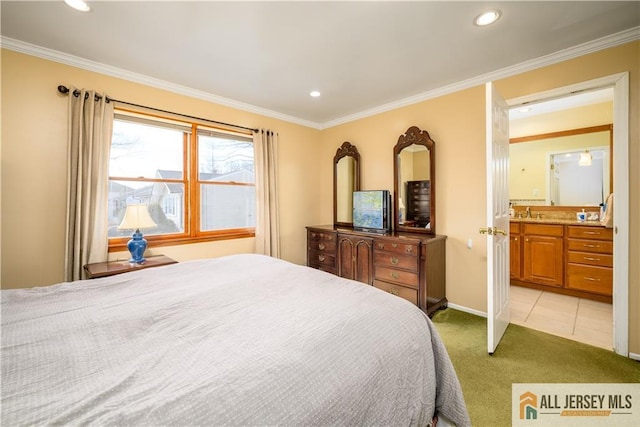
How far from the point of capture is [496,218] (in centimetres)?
232

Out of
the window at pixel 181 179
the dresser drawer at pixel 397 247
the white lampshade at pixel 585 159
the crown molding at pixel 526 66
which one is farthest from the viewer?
the white lampshade at pixel 585 159

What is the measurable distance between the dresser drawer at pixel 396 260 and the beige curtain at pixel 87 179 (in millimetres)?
2865

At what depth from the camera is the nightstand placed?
225 cm

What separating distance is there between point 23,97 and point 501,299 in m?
4.57

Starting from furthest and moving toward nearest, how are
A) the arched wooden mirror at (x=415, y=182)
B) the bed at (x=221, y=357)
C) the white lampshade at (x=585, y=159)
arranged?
the white lampshade at (x=585, y=159)
the arched wooden mirror at (x=415, y=182)
the bed at (x=221, y=357)

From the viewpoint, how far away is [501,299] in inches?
97.4

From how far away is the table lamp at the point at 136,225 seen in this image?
2500mm

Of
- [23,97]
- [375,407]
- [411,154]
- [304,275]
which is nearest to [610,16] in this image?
[411,154]

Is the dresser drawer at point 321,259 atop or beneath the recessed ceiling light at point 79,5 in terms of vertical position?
beneath

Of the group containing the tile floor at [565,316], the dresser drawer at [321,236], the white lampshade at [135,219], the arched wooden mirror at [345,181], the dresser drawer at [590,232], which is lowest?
the tile floor at [565,316]

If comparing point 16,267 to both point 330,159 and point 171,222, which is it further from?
point 330,159

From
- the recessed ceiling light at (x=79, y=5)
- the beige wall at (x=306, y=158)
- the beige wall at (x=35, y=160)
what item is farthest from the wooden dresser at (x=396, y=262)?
the recessed ceiling light at (x=79, y=5)

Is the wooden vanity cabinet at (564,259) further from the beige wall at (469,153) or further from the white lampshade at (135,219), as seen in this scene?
the white lampshade at (135,219)

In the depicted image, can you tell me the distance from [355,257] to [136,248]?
2.40 meters
